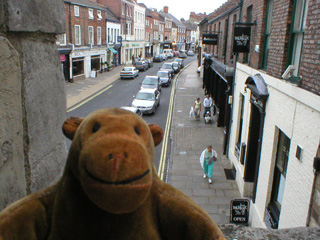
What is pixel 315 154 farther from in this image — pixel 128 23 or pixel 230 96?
pixel 128 23

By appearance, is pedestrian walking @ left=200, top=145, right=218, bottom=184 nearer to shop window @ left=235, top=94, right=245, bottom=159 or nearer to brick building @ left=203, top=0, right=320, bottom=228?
brick building @ left=203, top=0, right=320, bottom=228

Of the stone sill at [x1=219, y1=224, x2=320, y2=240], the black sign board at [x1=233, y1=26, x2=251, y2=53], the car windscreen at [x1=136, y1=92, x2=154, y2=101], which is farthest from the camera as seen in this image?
the car windscreen at [x1=136, y1=92, x2=154, y2=101]

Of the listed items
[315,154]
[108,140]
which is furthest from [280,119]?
[108,140]

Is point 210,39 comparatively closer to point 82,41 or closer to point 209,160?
point 209,160

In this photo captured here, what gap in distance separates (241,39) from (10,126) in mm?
9877

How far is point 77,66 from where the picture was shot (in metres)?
32.0

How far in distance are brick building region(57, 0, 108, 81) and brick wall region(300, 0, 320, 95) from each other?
23353mm

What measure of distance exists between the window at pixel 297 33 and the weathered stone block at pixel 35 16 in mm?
5960

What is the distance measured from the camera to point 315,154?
16.6 ft

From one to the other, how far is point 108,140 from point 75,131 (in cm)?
38

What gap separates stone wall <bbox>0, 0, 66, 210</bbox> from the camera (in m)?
1.81

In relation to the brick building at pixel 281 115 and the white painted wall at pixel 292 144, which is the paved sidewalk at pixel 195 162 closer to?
the brick building at pixel 281 115

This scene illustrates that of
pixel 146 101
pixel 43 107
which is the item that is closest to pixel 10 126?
pixel 43 107

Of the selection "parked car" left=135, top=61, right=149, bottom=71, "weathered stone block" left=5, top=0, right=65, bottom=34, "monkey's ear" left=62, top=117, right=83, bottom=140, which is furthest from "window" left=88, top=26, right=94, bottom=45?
"monkey's ear" left=62, top=117, right=83, bottom=140
